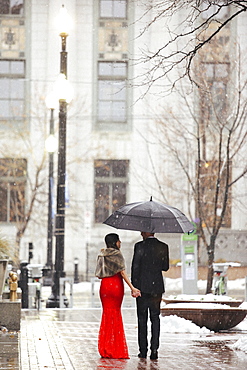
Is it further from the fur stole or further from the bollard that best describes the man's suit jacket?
the bollard

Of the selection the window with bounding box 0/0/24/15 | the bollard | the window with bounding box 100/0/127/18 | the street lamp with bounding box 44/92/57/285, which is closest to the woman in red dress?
the bollard

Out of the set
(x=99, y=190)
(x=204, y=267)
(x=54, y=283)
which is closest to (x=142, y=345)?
(x=54, y=283)

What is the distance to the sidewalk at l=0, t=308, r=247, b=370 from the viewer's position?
10312 mm

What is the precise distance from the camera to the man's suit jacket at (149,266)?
1077 cm

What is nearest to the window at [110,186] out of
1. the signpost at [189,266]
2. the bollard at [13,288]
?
the signpost at [189,266]

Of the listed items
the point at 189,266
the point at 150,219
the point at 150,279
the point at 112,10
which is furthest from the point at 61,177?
the point at 112,10

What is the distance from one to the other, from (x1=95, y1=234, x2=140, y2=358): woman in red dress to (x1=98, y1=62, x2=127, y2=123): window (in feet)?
95.7

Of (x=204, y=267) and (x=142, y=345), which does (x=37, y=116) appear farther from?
(x=142, y=345)

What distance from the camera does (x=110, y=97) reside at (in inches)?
1582

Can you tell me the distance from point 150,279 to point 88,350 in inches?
72.7

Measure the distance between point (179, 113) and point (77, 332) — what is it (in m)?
22.7

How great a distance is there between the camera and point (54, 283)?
817 inches

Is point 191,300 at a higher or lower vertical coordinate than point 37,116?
lower

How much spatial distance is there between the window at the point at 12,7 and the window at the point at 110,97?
189 inches
